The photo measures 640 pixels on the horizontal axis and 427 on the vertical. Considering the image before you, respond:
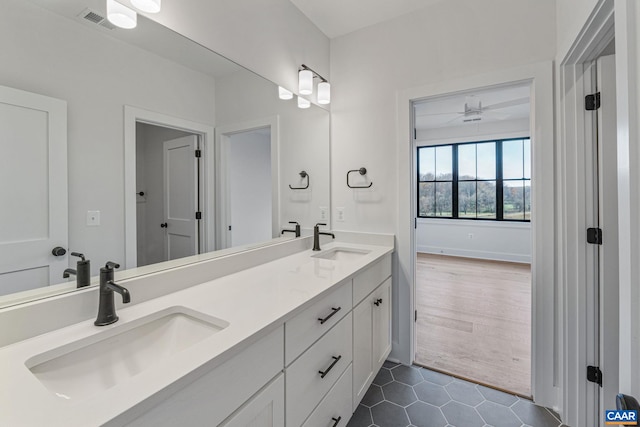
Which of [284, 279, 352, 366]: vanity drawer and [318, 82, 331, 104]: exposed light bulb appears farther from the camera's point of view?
[318, 82, 331, 104]: exposed light bulb

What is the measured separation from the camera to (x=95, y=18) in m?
1.02

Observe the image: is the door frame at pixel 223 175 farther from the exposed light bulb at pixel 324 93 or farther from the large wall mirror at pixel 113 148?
the exposed light bulb at pixel 324 93

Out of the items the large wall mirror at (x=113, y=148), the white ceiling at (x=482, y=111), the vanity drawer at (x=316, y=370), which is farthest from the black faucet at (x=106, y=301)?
the white ceiling at (x=482, y=111)

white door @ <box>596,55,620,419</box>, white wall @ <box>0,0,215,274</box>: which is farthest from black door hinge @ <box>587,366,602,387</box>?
white wall @ <box>0,0,215,274</box>

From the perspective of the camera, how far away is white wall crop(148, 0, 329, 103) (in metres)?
1.37

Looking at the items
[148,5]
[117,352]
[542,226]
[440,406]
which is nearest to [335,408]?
[440,406]

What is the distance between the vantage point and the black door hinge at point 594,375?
1472 mm

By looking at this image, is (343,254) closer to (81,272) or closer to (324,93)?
(324,93)

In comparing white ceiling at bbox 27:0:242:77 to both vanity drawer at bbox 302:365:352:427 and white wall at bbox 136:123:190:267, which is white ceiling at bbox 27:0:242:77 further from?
vanity drawer at bbox 302:365:352:427

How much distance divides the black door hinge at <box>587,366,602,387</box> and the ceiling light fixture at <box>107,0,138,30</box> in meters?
2.66

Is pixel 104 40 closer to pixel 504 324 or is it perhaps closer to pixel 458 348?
pixel 458 348

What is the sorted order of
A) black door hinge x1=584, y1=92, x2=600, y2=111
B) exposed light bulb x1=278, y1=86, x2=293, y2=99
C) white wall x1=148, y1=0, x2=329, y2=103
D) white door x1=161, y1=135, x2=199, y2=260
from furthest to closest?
exposed light bulb x1=278, y1=86, x2=293, y2=99 < black door hinge x1=584, y1=92, x2=600, y2=111 < white wall x1=148, y1=0, x2=329, y2=103 < white door x1=161, y1=135, x2=199, y2=260

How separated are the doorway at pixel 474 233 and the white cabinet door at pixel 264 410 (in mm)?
1589

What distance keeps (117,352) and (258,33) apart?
1785 mm
